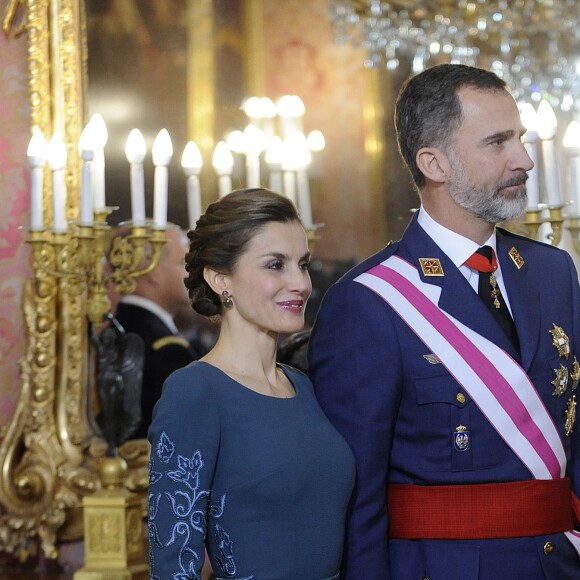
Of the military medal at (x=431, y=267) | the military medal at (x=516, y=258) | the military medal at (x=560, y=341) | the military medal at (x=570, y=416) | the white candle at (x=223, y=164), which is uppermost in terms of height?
the white candle at (x=223, y=164)

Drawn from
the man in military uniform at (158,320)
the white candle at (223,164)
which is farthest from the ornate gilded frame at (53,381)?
the white candle at (223,164)

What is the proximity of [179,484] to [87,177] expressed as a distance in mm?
1114

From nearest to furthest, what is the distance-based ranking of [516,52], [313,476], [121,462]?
[313,476]
[121,462]
[516,52]

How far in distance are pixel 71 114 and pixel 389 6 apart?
3.46 ft

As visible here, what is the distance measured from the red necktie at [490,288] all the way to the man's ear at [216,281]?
1.24 ft

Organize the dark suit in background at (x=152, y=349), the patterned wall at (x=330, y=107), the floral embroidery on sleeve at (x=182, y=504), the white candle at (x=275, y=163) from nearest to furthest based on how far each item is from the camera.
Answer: the floral embroidery on sleeve at (x=182, y=504)
the white candle at (x=275, y=163)
the dark suit in background at (x=152, y=349)
the patterned wall at (x=330, y=107)

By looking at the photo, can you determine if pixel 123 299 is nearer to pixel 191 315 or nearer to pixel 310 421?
pixel 191 315

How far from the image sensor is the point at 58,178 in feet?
8.50

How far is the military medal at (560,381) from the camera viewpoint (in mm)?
1711

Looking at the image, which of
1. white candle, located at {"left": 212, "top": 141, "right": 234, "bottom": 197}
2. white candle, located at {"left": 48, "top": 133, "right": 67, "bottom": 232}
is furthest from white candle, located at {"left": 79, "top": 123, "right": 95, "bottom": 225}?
white candle, located at {"left": 212, "top": 141, "right": 234, "bottom": 197}

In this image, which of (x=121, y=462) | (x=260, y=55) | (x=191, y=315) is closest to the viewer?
(x=121, y=462)

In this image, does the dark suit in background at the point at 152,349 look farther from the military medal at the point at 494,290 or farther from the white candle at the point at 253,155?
the military medal at the point at 494,290

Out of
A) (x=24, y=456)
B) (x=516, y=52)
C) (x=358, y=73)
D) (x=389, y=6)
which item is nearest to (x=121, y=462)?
(x=24, y=456)

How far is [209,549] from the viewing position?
1.54 metres
